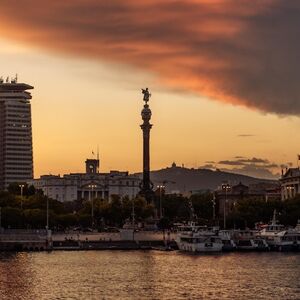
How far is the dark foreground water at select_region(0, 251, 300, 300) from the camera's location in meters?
83.5

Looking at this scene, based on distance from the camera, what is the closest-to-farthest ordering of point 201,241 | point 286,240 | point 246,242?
point 201,241
point 286,240
point 246,242

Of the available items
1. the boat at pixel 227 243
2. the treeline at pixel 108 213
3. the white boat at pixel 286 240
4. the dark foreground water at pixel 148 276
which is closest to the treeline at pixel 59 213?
the treeline at pixel 108 213

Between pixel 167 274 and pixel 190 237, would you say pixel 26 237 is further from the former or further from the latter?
pixel 167 274

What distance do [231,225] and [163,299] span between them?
102815mm

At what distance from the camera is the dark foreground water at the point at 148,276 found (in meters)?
83.5

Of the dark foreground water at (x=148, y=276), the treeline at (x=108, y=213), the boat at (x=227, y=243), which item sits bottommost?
the dark foreground water at (x=148, y=276)

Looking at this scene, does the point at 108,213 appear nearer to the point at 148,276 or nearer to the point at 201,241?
the point at 201,241

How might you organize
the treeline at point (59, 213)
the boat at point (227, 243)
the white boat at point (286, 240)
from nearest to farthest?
the boat at point (227, 243)
the white boat at point (286, 240)
the treeline at point (59, 213)

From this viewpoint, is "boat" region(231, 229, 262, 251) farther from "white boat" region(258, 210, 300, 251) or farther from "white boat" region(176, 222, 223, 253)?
"white boat" region(176, 222, 223, 253)

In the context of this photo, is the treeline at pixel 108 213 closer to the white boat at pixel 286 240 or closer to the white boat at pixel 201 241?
the white boat at pixel 286 240

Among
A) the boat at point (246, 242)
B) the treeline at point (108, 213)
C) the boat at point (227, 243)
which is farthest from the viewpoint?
the treeline at point (108, 213)

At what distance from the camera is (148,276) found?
9750cm

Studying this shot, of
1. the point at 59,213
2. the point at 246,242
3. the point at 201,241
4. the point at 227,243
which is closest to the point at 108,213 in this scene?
the point at 59,213

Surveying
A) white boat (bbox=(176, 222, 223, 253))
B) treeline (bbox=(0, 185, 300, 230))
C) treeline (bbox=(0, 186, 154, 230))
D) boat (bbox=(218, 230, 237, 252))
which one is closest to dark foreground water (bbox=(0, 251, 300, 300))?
white boat (bbox=(176, 222, 223, 253))
